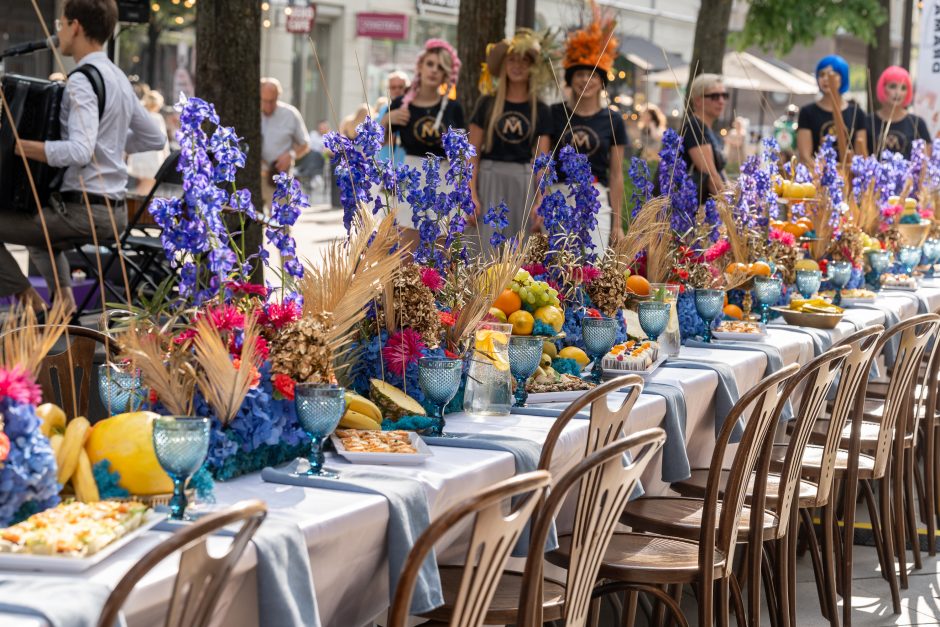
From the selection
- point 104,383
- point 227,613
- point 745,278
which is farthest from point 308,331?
point 745,278

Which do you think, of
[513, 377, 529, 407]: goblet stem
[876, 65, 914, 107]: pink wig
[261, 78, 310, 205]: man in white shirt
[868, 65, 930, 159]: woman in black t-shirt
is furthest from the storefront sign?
[513, 377, 529, 407]: goblet stem

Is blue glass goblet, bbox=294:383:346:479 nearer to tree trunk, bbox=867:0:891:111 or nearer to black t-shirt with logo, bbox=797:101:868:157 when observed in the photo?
black t-shirt with logo, bbox=797:101:868:157

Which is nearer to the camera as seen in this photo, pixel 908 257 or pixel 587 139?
pixel 587 139

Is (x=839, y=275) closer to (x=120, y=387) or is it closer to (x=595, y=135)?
(x=595, y=135)

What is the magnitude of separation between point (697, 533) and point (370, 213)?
1.18 m

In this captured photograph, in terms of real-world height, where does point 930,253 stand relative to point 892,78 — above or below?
below

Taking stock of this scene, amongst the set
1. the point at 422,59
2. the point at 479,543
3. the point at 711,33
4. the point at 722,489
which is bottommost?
the point at 722,489

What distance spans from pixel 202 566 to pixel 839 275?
14.6 feet

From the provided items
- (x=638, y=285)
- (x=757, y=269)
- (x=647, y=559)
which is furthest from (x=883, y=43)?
(x=647, y=559)

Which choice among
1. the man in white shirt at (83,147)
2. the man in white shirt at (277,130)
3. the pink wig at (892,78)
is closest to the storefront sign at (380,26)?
the man in white shirt at (277,130)

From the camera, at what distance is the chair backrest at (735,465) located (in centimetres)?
316

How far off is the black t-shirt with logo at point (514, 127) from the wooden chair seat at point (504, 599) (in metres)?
4.21

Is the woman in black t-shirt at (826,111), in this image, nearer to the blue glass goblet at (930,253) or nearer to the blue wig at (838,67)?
the blue wig at (838,67)

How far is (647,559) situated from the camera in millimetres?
3230
